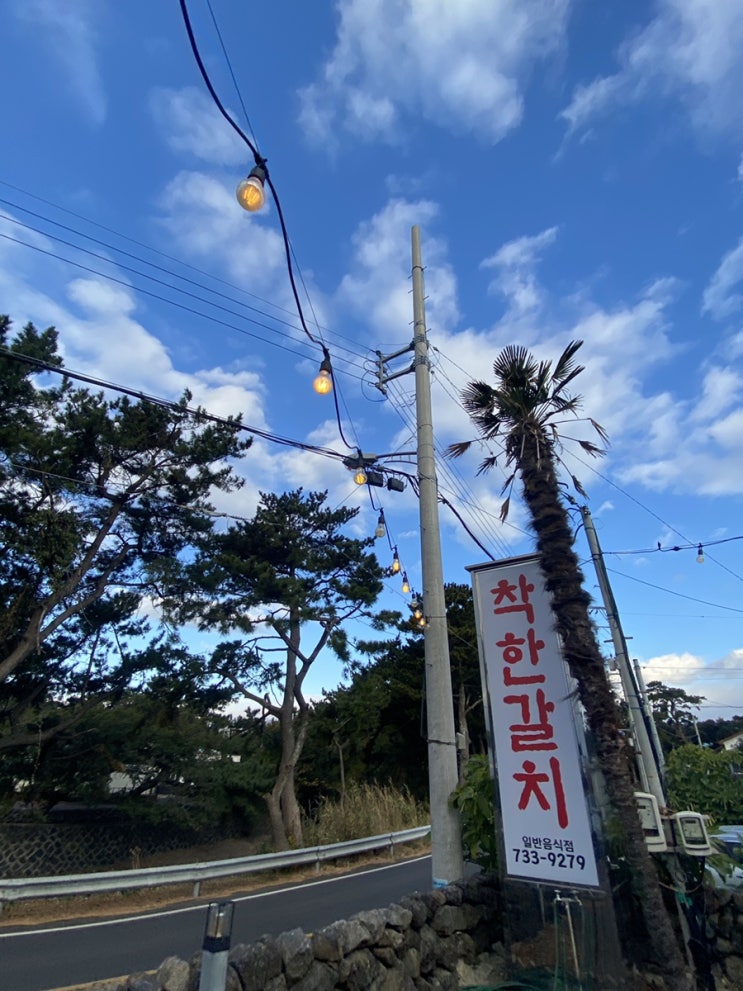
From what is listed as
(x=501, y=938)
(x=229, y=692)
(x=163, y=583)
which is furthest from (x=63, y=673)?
(x=501, y=938)

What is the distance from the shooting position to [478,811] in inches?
187

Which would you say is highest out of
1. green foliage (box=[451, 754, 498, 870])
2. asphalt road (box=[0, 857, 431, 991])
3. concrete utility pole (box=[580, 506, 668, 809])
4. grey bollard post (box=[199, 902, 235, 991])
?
concrete utility pole (box=[580, 506, 668, 809])

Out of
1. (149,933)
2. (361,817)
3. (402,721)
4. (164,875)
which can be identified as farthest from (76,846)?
(402,721)

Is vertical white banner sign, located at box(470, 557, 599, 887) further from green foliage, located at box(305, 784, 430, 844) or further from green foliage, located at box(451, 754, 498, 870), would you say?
green foliage, located at box(305, 784, 430, 844)

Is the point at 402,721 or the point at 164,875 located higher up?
the point at 402,721

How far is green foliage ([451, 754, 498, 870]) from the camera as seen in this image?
15.5ft

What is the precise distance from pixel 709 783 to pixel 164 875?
8903mm

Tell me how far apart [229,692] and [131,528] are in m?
5.85

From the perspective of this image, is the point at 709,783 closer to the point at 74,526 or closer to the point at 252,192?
the point at 252,192

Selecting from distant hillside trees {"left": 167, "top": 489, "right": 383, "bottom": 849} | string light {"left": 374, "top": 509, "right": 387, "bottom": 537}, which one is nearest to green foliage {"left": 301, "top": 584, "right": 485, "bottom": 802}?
distant hillside trees {"left": 167, "top": 489, "right": 383, "bottom": 849}

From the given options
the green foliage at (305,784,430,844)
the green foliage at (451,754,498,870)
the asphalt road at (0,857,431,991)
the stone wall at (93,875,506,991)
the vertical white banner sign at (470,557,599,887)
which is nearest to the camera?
the stone wall at (93,875,506,991)

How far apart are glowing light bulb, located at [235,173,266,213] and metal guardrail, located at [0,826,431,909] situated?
31.5 ft

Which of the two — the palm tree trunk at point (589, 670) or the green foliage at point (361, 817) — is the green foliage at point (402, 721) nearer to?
the green foliage at point (361, 817)

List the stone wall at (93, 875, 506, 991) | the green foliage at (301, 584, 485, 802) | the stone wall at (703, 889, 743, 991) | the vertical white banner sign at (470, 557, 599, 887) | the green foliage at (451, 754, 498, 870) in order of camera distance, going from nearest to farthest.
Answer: the stone wall at (93, 875, 506, 991) < the vertical white banner sign at (470, 557, 599, 887) < the stone wall at (703, 889, 743, 991) < the green foliage at (451, 754, 498, 870) < the green foliage at (301, 584, 485, 802)
